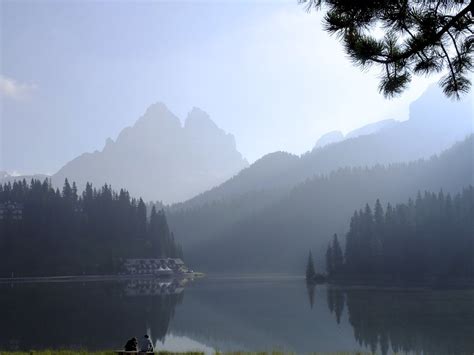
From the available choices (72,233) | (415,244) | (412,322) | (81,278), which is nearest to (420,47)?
(412,322)

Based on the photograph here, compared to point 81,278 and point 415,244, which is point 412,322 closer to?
point 415,244

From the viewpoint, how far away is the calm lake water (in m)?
38.8

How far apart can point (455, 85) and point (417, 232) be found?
106210 millimetres

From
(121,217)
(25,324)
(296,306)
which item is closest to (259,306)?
(296,306)

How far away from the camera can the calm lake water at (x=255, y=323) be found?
38.8 meters

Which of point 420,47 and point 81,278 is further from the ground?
A: point 420,47

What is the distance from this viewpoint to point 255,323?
51031 millimetres

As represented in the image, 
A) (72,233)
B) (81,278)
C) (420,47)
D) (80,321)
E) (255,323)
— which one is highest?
(72,233)

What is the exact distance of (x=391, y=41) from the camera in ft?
46.4

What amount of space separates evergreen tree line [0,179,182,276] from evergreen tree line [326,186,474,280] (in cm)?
6986

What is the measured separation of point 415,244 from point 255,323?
70.7 metres

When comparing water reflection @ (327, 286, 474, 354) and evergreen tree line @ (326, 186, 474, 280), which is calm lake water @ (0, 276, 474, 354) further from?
evergreen tree line @ (326, 186, 474, 280)

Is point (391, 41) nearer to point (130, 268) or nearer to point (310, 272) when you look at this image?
point (310, 272)

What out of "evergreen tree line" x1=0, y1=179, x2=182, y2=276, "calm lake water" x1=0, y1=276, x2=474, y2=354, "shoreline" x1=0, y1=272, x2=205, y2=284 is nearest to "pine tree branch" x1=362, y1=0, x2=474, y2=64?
"calm lake water" x1=0, y1=276, x2=474, y2=354
